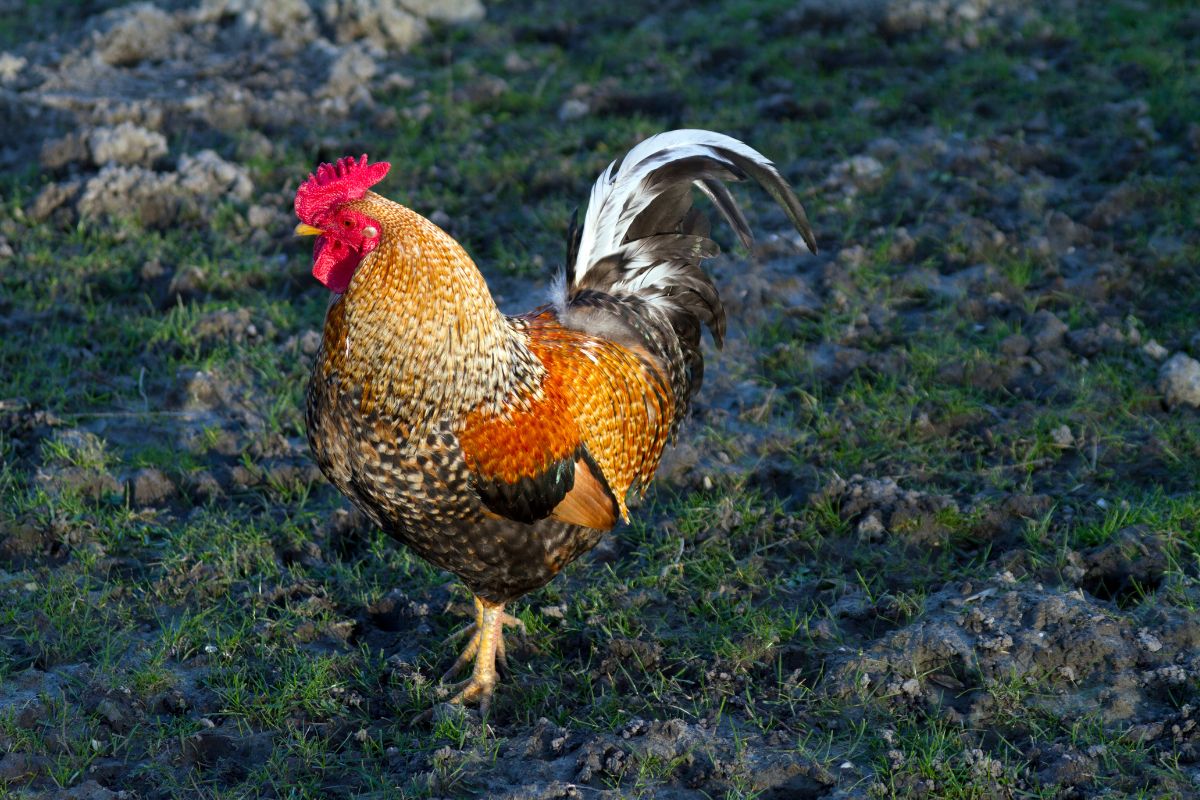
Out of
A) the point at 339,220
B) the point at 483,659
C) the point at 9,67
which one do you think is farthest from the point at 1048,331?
the point at 9,67

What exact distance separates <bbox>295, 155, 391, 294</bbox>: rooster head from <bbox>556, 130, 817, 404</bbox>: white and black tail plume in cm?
94

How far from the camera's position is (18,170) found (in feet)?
24.7

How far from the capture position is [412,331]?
3.66m

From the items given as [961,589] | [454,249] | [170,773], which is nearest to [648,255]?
[454,249]

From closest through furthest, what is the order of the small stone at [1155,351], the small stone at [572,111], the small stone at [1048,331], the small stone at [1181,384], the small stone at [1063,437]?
the small stone at [1063,437], the small stone at [1181,384], the small stone at [1155,351], the small stone at [1048,331], the small stone at [572,111]

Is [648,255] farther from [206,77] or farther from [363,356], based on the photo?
[206,77]

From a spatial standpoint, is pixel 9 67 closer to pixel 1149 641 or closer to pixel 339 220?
pixel 339 220

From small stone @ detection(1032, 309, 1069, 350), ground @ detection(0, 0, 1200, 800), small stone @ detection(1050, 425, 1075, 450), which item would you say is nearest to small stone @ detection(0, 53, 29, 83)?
ground @ detection(0, 0, 1200, 800)

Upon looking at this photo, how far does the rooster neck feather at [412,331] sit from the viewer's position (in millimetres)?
3650

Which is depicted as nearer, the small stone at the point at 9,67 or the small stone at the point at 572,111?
the small stone at the point at 572,111

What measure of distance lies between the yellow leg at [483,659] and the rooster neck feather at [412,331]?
84 cm

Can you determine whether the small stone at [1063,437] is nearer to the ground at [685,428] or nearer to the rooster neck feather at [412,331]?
the ground at [685,428]

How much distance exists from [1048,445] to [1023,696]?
1.59 m

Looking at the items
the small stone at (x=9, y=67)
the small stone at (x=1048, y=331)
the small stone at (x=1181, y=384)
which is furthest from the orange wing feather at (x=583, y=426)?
the small stone at (x=9, y=67)
